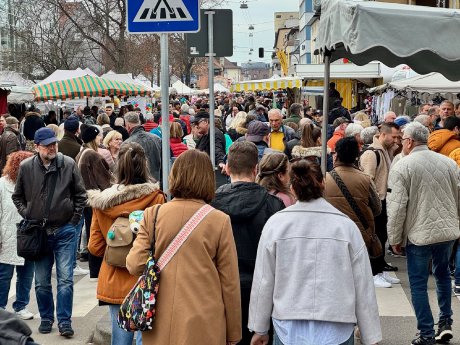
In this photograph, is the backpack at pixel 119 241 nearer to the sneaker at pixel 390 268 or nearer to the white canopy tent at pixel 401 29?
the white canopy tent at pixel 401 29

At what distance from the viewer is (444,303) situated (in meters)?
6.88

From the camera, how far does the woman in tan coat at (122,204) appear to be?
5504 millimetres

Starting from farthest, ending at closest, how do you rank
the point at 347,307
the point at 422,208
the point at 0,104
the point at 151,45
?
1. the point at 151,45
2. the point at 0,104
3. the point at 422,208
4. the point at 347,307

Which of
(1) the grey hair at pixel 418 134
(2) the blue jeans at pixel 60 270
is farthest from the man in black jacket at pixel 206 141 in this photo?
(1) the grey hair at pixel 418 134

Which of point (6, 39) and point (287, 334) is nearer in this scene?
point (287, 334)

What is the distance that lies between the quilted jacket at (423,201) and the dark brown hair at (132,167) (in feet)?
6.96

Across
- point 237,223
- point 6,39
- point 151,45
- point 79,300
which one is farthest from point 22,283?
point 6,39

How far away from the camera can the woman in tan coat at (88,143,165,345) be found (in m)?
5.50

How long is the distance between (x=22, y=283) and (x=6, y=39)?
74.4 meters

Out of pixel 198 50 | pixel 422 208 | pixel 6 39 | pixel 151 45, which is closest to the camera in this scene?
pixel 422 208

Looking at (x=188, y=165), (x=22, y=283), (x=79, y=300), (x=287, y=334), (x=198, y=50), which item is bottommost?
(x=79, y=300)

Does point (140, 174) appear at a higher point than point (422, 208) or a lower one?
higher

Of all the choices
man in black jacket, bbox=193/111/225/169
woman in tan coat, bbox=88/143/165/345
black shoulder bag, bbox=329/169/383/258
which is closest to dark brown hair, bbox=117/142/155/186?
woman in tan coat, bbox=88/143/165/345

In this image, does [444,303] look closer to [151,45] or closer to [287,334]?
[287,334]
